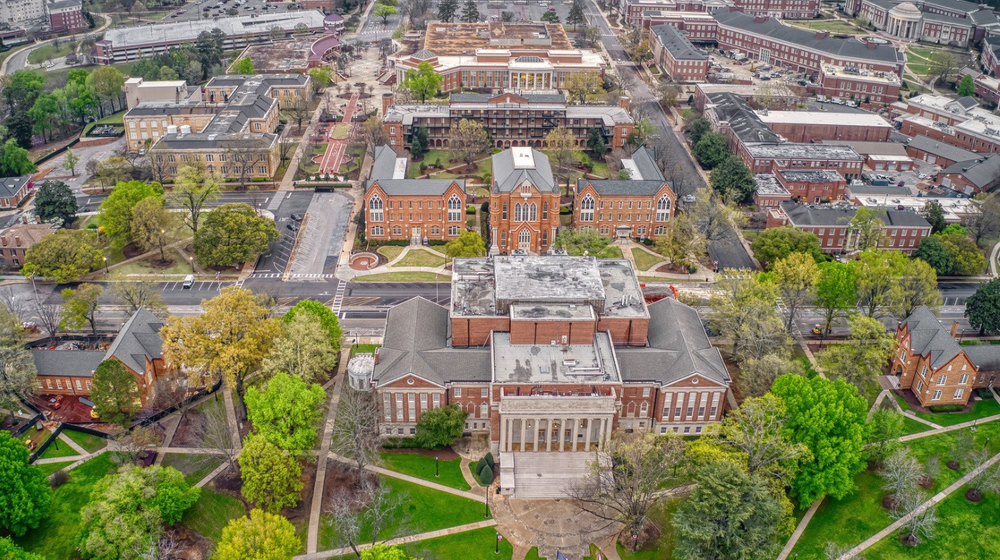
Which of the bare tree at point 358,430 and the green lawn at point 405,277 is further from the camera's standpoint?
the green lawn at point 405,277

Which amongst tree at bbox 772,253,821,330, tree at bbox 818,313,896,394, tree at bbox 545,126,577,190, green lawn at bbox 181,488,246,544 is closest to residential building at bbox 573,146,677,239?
tree at bbox 545,126,577,190

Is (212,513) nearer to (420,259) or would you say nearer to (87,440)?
(87,440)

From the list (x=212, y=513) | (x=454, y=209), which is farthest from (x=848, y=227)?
(x=212, y=513)

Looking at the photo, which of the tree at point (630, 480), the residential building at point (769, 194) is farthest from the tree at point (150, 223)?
the residential building at point (769, 194)

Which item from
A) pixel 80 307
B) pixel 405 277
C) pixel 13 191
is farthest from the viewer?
pixel 13 191

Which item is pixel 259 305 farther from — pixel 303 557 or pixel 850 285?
pixel 850 285

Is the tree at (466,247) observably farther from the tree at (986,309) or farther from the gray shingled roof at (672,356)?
the tree at (986,309)

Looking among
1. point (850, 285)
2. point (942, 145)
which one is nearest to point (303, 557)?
point (850, 285)
